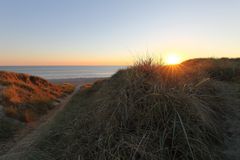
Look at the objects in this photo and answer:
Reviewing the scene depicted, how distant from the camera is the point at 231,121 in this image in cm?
425

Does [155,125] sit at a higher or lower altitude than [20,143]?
higher

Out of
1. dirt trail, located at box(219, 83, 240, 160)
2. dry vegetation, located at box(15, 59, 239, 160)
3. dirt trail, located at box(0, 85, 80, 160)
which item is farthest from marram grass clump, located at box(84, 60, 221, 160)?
dirt trail, located at box(0, 85, 80, 160)

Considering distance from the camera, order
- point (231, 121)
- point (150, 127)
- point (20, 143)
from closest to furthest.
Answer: point (150, 127)
point (231, 121)
point (20, 143)

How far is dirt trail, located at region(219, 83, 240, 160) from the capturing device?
11.4 ft

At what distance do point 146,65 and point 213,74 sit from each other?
10.1 ft

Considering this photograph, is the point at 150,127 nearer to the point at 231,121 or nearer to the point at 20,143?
the point at 231,121

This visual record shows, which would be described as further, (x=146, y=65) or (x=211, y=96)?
(x=146, y=65)

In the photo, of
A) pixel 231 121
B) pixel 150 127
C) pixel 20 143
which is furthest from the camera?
pixel 20 143

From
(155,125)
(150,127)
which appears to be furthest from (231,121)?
(150,127)

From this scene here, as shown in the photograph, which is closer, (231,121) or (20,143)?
(231,121)

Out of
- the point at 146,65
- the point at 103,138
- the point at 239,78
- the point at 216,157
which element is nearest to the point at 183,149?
the point at 216,157

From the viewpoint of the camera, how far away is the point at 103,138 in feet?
12.4

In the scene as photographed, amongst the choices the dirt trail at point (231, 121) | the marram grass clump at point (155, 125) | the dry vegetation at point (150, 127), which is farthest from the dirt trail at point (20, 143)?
the dirt trail at point (231, 121)

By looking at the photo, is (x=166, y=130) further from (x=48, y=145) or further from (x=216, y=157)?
(x=48, y=145)
